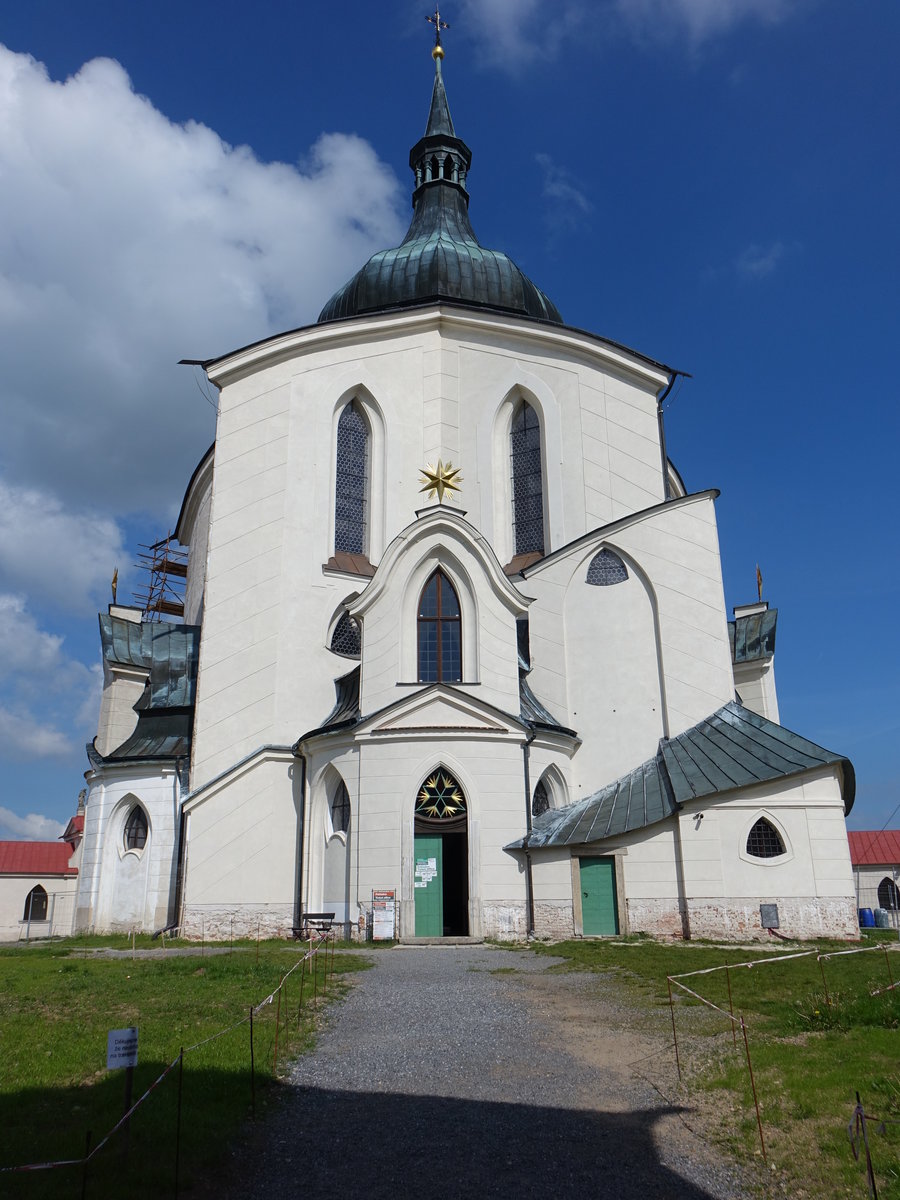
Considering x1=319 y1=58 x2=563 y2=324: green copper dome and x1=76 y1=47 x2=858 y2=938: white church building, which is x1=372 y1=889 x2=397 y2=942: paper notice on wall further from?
x1=319 y1=58 x2=563 y2=324: green copper dome

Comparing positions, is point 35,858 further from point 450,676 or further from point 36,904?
point 450,676

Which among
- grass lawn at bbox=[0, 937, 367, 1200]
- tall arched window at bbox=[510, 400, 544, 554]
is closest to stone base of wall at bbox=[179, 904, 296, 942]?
grass lawn at bbox=[0, 937, 367, 1200]

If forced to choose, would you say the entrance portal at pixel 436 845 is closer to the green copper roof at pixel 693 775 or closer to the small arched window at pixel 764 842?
the green copper roof at pixel 693 775

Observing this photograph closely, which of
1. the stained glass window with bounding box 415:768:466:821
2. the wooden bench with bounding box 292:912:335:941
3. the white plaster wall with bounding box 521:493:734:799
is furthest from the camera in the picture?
the white plaster wall with bounding box 521:493:734:799

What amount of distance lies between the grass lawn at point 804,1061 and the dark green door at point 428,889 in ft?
24.4

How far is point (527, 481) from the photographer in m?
31.9

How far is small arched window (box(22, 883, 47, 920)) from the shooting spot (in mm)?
51844

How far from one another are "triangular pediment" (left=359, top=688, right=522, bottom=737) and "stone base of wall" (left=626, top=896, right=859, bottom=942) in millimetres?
5898

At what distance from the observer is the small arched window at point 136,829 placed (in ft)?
93.7

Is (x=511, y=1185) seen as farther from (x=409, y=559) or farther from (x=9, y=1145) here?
(x=409, y=559)

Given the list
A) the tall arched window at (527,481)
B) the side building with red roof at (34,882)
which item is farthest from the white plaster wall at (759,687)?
the side building with red roof at (34,882)

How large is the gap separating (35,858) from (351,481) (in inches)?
1398

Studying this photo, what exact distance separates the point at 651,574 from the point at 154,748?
1552 cm

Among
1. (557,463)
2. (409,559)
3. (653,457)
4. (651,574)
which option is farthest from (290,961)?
(653,457)
